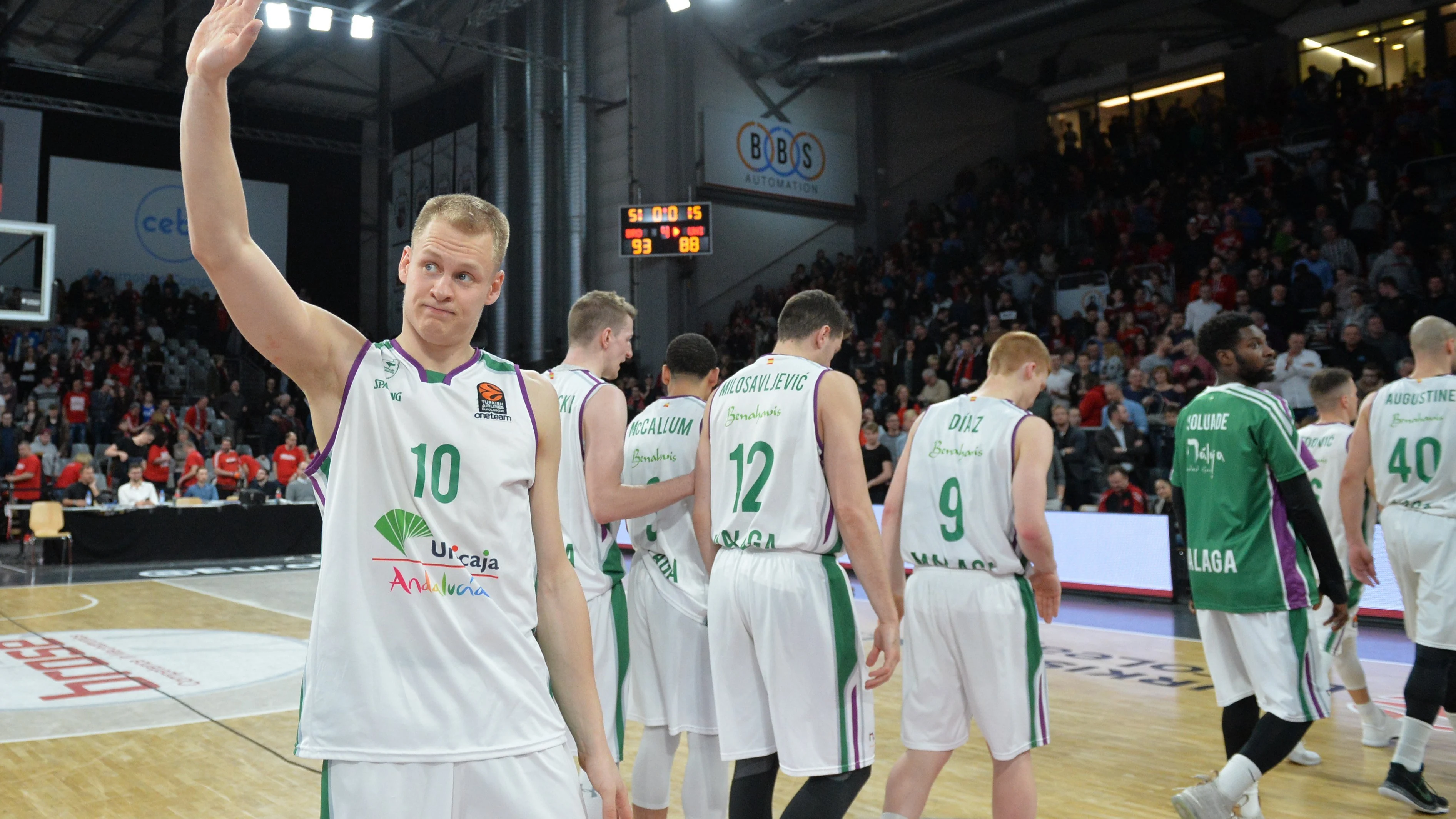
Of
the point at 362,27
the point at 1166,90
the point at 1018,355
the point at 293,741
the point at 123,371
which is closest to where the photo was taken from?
the point at 1018,355

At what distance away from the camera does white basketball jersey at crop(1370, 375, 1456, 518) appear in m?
4.85

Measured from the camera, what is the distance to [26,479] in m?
16.4

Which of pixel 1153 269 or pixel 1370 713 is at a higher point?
pixel 1153 269

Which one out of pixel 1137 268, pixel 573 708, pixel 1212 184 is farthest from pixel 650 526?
pixel 1212 184

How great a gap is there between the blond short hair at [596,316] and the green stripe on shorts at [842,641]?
48.4 inches

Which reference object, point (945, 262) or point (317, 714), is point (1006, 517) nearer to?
point (317, 714)

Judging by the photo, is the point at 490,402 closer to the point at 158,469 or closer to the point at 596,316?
the point at 596,316

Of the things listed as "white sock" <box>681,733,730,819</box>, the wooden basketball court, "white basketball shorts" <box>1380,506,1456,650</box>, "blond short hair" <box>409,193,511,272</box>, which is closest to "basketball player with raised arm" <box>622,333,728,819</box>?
"white sock" <box>681,733,730,819</box>

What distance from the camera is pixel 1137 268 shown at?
1634 cm

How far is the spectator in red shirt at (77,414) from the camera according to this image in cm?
1900

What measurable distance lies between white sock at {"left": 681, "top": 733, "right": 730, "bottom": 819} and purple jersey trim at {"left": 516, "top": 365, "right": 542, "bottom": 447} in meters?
1.93

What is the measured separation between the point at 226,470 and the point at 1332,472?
641 inches

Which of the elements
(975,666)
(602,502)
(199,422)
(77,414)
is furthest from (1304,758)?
(77,414)

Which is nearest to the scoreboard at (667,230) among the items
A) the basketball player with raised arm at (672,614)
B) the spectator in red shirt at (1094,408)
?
the spectator in red shirt at (1094,408)
